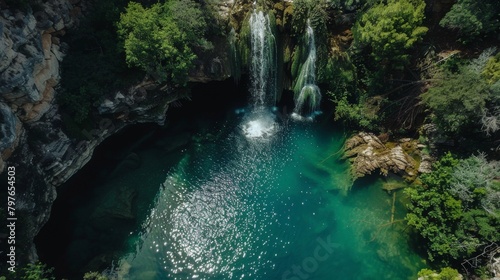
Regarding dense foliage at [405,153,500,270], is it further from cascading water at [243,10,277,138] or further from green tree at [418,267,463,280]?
cascading water at [243,10,277,138]

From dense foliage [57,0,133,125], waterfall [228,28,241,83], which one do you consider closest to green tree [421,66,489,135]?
waterfall [228,28,241,83]

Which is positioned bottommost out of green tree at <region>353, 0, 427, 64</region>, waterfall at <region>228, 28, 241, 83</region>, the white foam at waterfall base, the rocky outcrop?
the rocky outcrop

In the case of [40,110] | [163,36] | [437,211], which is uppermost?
[163,36]

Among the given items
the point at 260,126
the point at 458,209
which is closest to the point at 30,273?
the point at 260,126

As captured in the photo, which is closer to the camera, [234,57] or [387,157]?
[387,157]

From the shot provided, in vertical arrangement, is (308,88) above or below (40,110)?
below

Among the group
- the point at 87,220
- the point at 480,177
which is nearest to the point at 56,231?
the point at 87,220

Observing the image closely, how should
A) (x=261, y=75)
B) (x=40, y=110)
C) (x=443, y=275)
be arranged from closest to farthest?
1. (x=443, y=275)
2. (x=40, y=110)
3. (x=261, y=75)

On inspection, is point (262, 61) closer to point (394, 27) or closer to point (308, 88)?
point (308, 88)
